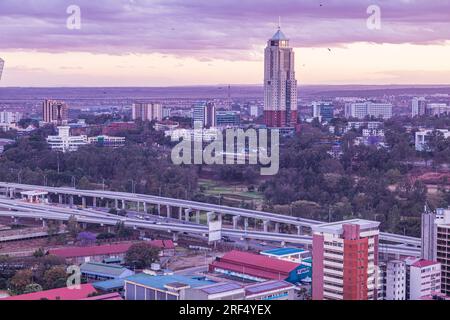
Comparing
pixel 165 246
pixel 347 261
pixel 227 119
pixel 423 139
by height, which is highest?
pixel 227 119

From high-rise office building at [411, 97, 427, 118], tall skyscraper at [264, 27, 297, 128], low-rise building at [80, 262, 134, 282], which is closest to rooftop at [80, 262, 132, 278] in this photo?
low-rise building at [80, 262, 134, 282]

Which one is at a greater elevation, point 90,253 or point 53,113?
point 53,113

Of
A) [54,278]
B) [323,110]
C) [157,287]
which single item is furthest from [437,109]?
[157,287]

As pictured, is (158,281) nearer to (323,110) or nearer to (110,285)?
(110,285)

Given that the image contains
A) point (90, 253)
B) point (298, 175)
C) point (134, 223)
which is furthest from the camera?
point (298, 175)

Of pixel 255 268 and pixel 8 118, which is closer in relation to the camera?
pixel 255 268

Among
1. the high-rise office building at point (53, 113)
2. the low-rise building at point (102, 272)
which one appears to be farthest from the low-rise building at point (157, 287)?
the high-rise office building at point (53, 113)

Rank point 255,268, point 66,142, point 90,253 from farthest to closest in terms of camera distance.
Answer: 1. point 66,142
2. point 90,253
3. point 255,268
